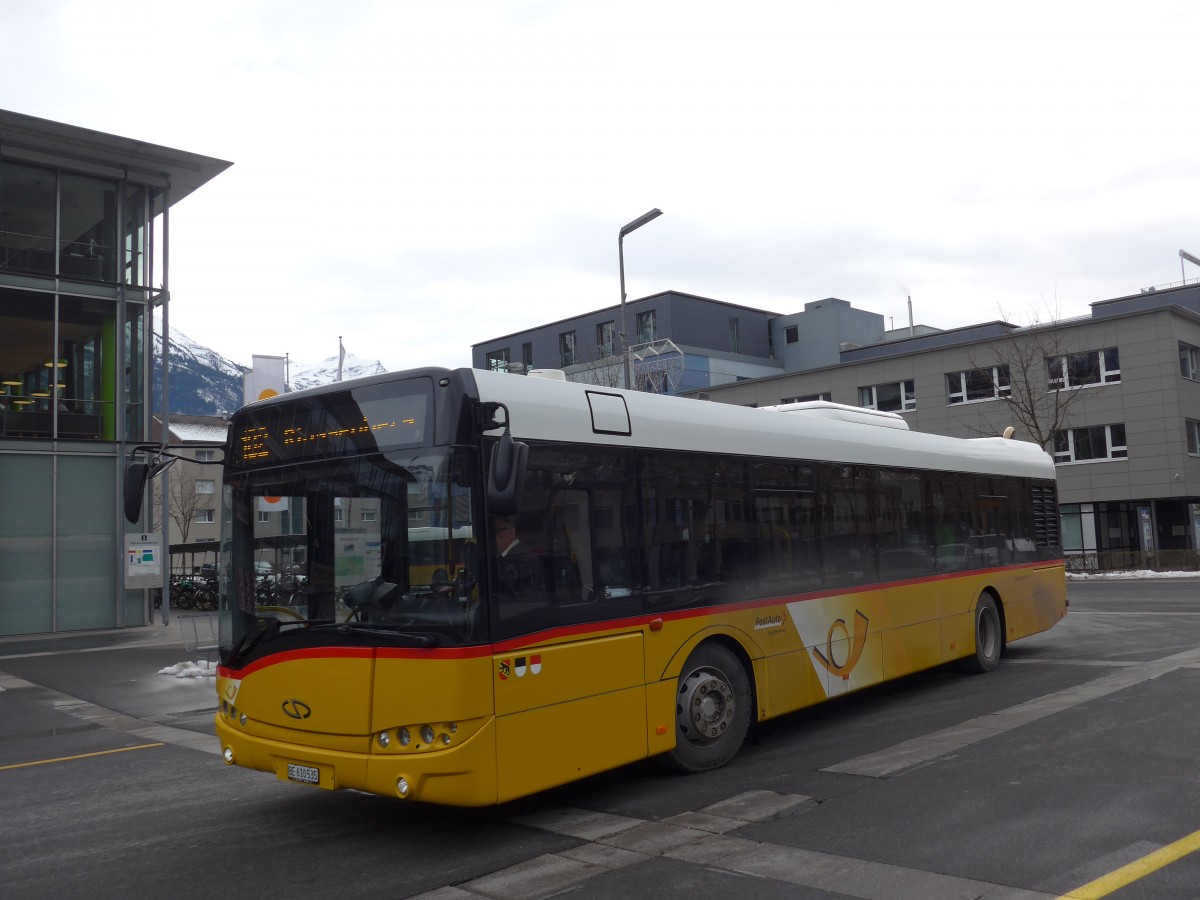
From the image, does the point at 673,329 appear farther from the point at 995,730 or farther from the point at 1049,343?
the point at 995,730

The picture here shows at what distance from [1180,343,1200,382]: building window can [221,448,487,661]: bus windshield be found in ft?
140

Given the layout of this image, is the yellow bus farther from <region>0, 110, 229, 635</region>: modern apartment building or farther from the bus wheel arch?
<region>0, 110, 229, 635</region>: modern apartment building

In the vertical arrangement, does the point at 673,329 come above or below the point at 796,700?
above

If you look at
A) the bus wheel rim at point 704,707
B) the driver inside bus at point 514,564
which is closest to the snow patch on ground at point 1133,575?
the bus wheel rim at point 704,707

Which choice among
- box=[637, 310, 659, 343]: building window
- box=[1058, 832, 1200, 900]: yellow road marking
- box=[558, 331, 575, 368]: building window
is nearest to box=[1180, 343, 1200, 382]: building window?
box=[637, 310, 659, 343]: building window

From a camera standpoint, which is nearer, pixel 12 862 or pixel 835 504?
pixel 12 862

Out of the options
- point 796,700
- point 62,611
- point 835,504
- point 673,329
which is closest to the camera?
point 796,700

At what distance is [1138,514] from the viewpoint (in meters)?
40.7

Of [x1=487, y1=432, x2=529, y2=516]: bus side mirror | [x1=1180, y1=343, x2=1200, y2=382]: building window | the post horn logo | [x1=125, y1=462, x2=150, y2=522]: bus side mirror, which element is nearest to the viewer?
[x1=487, y1=432, x2=529, y2=516]: bus side mirror

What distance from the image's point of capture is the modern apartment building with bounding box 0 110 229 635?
2380cm

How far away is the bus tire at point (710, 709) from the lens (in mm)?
7465

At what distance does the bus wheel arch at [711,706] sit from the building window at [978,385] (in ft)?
128

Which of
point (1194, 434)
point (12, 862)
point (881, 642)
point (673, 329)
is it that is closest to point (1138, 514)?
point (1194, 434)

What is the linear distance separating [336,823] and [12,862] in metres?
1.94
